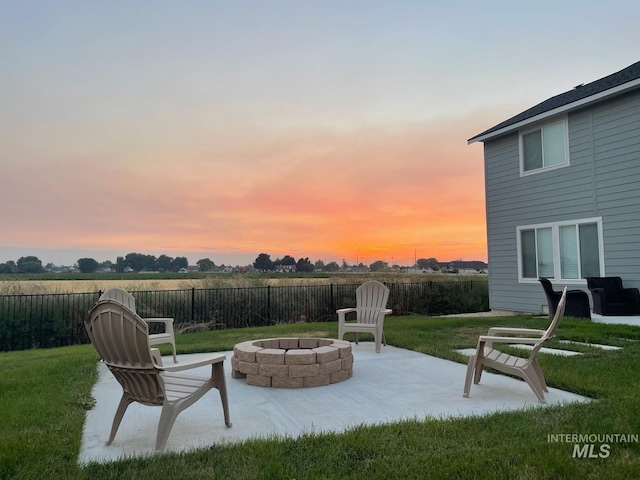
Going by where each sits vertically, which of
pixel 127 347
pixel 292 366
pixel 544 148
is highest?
pixel 544 148

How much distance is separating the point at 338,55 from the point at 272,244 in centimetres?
1152

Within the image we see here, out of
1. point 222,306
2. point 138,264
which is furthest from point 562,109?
point 138,264

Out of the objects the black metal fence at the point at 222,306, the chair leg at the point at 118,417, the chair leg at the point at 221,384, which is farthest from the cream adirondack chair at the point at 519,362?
the black metal fence at the point at 222,306

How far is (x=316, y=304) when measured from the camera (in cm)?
1325

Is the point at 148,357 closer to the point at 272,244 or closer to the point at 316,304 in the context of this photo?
the point at 316,304

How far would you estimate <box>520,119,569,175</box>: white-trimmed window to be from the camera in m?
11.1

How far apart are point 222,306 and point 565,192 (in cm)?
932

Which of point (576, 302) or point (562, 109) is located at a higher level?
point (562, 109)

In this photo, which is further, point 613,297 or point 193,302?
point 193,302

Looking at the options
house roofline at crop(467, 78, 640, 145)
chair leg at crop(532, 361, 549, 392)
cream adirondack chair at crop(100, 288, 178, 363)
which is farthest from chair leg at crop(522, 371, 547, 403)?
house roofline at crop(467, 78, 640, 145)

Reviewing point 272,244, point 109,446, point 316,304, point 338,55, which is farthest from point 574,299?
point 272,244

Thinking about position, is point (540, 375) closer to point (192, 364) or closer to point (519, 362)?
point (519, 362)

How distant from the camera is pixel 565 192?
35.7ft

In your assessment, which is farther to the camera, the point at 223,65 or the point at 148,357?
the point at 223,65
